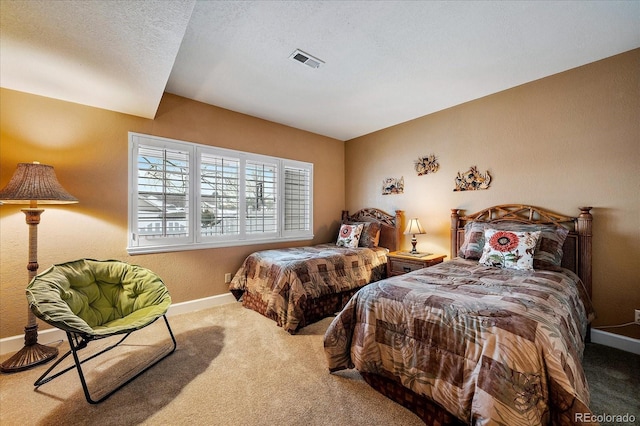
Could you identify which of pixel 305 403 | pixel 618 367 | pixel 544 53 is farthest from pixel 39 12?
pixel 618 367

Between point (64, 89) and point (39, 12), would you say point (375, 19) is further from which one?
point (64, 89)

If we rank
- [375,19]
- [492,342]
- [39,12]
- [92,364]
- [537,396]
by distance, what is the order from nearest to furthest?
[537,396]
[492,342]
[39,12]
[375,19]
[92,364]

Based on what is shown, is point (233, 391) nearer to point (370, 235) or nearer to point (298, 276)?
point (298, 276)

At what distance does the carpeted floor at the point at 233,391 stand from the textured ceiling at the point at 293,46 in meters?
2.27

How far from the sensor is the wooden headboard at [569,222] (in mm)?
2381

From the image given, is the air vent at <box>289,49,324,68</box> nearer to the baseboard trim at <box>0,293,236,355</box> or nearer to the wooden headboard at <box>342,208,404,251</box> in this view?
the wooden headboard at <box>342,208,404,251</box>

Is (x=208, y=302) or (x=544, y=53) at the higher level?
(x=544, y=53)

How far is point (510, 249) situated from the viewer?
2.34m

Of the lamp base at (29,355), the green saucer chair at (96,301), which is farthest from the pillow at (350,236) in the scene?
the lamp base at (29,355)

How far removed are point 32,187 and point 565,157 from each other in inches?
185

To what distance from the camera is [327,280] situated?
292 cm

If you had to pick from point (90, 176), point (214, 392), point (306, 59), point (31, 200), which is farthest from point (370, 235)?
point (31, 200)

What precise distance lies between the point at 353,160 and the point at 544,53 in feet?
9.27

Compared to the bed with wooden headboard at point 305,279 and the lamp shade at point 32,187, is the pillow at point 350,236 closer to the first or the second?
the bed with wooden headboard at point 305,279
